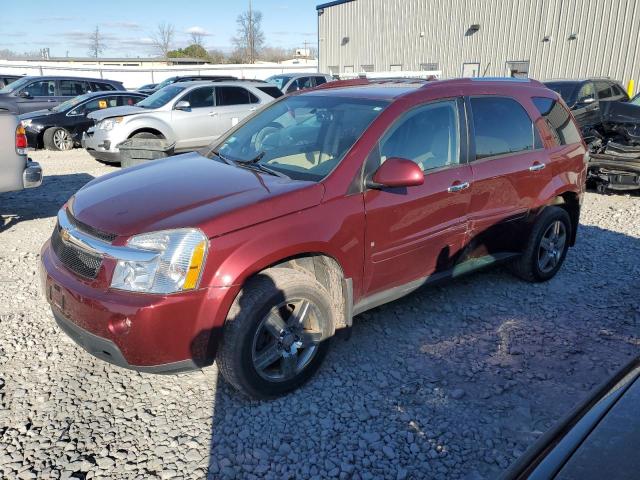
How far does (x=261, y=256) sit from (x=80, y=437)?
4.57 feet

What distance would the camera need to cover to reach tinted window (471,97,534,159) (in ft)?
13.5

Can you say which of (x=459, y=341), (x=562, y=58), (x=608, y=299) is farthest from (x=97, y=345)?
(x=562, y=58)

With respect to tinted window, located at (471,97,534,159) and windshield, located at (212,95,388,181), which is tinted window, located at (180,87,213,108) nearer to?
windshield, located at (212,95,388,181)

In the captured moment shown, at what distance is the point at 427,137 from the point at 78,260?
2.45 m

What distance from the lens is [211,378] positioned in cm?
341

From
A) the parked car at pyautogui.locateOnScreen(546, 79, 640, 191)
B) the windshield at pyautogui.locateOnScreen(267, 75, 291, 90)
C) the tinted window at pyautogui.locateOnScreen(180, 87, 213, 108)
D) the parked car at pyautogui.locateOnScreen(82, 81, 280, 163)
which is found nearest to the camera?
the parked car at pyautogui.locateOnScreen(546, 79, 640, 191)

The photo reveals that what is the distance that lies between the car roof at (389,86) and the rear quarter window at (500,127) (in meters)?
0.19

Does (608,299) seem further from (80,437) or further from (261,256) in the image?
(80,437)

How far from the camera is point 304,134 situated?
12.5 feet

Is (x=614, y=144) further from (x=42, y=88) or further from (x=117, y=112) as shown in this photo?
(x=42, y=88)

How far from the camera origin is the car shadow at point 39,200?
7.10 meters

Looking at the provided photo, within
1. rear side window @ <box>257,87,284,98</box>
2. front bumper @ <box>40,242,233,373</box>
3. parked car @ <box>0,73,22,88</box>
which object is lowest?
front bumper @ <box>40,242,233,373</box>

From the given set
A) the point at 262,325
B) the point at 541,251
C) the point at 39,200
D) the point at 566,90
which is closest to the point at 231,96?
the point at 39,200

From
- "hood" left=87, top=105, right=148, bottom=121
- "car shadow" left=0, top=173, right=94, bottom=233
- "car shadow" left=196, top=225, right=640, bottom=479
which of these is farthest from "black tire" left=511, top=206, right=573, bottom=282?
"hood" left=87, top=105, right=148, bottom=121
